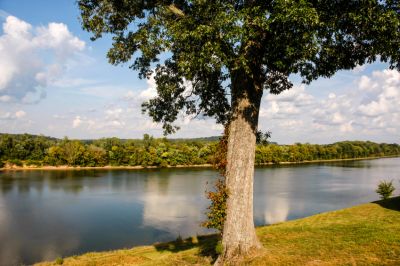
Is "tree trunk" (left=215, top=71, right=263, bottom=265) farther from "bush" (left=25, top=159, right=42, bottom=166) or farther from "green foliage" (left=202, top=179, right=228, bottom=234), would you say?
A: "bush" (left=25, top=159, right=42, bottom=166)

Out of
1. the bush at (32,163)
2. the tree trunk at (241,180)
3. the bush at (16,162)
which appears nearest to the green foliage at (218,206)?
the tree trunk at (241,180)

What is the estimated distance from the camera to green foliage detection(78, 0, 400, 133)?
7.90 meters

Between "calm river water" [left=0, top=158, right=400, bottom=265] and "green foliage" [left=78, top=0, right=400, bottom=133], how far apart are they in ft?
57.9

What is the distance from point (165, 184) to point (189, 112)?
46351mm

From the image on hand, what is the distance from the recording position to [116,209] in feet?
127

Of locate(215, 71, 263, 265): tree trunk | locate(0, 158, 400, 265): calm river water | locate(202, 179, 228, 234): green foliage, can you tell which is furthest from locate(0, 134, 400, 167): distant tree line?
locate(215, 71, 263, 265): tree trunk

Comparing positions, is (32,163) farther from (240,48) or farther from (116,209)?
(240,48)

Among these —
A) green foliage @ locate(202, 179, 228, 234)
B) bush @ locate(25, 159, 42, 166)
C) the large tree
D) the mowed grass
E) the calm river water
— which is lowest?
the calm river water

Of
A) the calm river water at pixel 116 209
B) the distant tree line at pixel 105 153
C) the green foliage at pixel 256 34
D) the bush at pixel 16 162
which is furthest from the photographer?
the distant tree line at pixel 105 153

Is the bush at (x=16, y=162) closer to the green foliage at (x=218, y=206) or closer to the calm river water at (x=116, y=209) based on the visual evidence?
the calm river water at (x=116, y=209)

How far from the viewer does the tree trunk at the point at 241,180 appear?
9922mm

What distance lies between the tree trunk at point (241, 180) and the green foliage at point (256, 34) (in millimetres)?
252

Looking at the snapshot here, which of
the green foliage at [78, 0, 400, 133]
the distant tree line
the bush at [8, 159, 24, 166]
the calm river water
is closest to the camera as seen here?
the green foliage at [78, 0, 400, 133]

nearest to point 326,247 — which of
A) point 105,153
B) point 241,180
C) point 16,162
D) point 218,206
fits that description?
point 241,180
